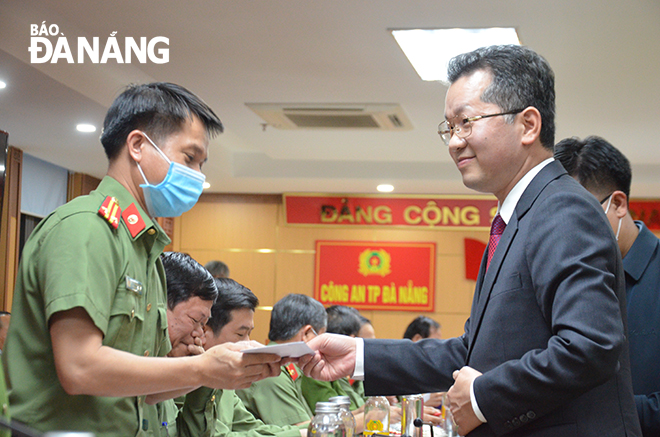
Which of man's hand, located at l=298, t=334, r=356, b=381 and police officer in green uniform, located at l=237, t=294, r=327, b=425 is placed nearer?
man's hand, located at l=298, t=334, r=356, b=381

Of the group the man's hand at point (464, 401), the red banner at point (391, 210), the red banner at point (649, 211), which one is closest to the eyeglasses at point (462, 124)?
the man's hand at point (464, 401)

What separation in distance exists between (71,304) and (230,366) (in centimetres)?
38

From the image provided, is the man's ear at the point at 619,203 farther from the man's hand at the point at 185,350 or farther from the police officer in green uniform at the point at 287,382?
the police officer in green uniform at the point at 287,382

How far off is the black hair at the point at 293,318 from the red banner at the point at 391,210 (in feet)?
15.8

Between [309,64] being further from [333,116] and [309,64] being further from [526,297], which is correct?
[526,297]

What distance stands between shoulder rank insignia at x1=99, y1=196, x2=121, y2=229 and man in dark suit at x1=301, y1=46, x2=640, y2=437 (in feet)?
2.31

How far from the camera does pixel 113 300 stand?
142 cm

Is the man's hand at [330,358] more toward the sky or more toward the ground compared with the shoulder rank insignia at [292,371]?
more toward the sky

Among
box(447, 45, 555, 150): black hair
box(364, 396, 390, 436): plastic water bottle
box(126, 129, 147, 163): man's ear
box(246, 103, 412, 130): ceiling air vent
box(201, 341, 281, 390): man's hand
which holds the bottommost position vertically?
box(364, 396, 390, 436): plastic water bottle

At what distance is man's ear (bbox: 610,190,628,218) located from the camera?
86.7 inches

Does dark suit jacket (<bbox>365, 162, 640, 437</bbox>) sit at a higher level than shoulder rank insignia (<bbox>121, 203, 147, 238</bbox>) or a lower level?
lower

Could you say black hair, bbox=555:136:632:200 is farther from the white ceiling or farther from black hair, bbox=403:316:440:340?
black hair, bbox=403:316:440:340

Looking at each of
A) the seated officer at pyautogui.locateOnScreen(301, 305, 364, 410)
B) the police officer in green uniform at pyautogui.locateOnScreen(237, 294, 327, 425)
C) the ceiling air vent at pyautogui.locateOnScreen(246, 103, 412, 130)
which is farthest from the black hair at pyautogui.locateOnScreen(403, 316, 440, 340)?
the police officer in green uniform at pyautogui.locateOnScreen(237, 294, 327, 425)

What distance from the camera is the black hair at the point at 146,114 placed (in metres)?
1.65
